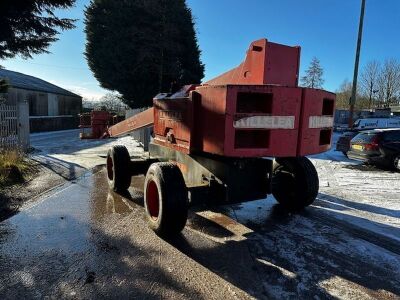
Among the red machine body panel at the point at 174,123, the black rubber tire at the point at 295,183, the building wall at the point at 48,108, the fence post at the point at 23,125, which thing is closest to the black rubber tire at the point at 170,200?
the red machine body panel at the point at 174,123

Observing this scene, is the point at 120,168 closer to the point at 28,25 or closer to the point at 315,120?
the point at 315,120

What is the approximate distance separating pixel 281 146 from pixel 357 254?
1.60 m

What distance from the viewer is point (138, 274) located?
3629 mm

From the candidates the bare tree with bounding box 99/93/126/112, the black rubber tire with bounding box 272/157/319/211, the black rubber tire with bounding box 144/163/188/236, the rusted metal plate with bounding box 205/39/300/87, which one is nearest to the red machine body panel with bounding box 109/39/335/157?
the rusted metal plate with bounding box 205/39/300/87

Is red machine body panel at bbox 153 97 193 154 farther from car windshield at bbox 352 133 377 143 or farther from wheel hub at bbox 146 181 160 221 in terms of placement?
car windshield at bbox 352 133 377 143

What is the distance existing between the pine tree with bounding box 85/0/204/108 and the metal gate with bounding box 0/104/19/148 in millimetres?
13793

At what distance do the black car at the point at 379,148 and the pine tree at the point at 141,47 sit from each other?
49.7ft

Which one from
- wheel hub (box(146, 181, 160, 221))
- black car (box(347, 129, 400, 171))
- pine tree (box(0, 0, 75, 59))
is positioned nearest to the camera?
wheel hub (box(146, 181, 160, 221))

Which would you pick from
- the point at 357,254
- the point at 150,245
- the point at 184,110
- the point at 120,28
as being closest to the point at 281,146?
the point at 184,110

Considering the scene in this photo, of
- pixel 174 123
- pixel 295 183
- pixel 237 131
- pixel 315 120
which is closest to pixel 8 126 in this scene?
pixel 174 123

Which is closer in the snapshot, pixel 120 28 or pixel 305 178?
pixel 305 178

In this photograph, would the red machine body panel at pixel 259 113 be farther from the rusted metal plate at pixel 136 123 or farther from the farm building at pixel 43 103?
the farm building at pixel 43 103

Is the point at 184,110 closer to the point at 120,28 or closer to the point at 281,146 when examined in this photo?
the point at 281,146

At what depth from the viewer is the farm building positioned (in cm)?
2639
